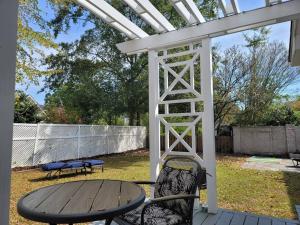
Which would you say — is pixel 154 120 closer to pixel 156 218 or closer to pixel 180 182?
pixel 180 182

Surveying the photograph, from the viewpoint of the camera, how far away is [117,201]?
5.97 ft

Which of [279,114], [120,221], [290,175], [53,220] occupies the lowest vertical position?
[290,175]

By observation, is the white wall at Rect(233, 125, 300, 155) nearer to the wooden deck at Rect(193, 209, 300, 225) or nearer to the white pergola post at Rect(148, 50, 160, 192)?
the wooden deck at Rect(193, 209, 300, 225)

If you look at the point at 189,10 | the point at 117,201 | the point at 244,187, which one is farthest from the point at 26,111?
the point at 117,201

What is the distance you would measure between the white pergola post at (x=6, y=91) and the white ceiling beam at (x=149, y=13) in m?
2.19

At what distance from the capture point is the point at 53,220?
1.53 m

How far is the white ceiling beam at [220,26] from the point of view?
3.05 metres

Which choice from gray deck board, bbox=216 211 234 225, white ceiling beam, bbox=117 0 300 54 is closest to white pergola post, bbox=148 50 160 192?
white ceiling beam, bbox=117 0 300 54

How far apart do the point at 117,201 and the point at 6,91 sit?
116 centimetres

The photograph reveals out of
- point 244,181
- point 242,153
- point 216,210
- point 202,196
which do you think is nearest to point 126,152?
point 242,153

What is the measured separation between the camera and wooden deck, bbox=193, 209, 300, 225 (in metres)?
3.08

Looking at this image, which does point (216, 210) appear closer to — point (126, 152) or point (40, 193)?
point (40, 193)

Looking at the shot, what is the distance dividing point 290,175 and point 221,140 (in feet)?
20.5

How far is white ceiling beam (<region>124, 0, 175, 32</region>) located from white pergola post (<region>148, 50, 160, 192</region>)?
51 cm
